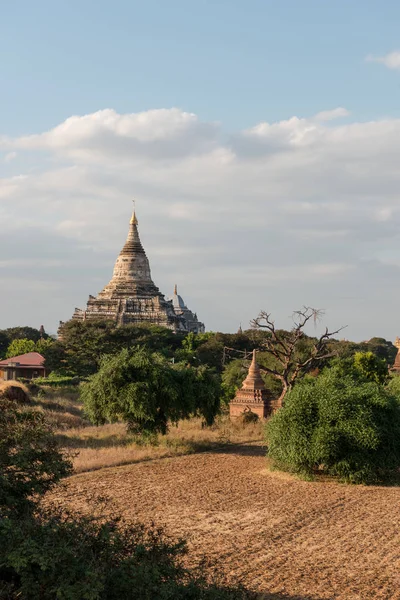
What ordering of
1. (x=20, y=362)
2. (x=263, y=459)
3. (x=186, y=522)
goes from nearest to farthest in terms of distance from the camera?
(x=186, y=522)
(x=263, y=459)
(x=20, y=362)

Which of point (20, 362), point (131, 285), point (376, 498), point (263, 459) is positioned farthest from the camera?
point (131, 285)

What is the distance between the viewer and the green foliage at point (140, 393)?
28.3 m

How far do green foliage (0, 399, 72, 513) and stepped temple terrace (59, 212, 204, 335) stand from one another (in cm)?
8271

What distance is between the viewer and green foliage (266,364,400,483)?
2328 cm

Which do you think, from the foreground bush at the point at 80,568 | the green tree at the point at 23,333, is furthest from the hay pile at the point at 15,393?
the green tree at the point at 23,333

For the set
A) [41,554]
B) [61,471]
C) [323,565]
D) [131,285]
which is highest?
[131,285]

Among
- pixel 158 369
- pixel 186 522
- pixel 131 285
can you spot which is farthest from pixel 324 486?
pixel 131 285

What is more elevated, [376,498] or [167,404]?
[167,404]

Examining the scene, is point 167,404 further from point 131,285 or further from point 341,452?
point 131,285

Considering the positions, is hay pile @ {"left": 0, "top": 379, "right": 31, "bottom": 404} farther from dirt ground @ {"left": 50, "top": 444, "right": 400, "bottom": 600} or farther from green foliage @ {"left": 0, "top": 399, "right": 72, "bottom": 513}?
green foliage @ {"left": 0, "top": 399, "right": 72, "bottom": 513}

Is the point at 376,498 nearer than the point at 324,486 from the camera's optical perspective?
Yes

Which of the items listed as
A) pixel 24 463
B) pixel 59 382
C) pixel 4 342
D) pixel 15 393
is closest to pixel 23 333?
pixel 4 342

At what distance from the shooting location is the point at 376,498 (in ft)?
69.8

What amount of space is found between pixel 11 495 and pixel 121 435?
67.4ft
